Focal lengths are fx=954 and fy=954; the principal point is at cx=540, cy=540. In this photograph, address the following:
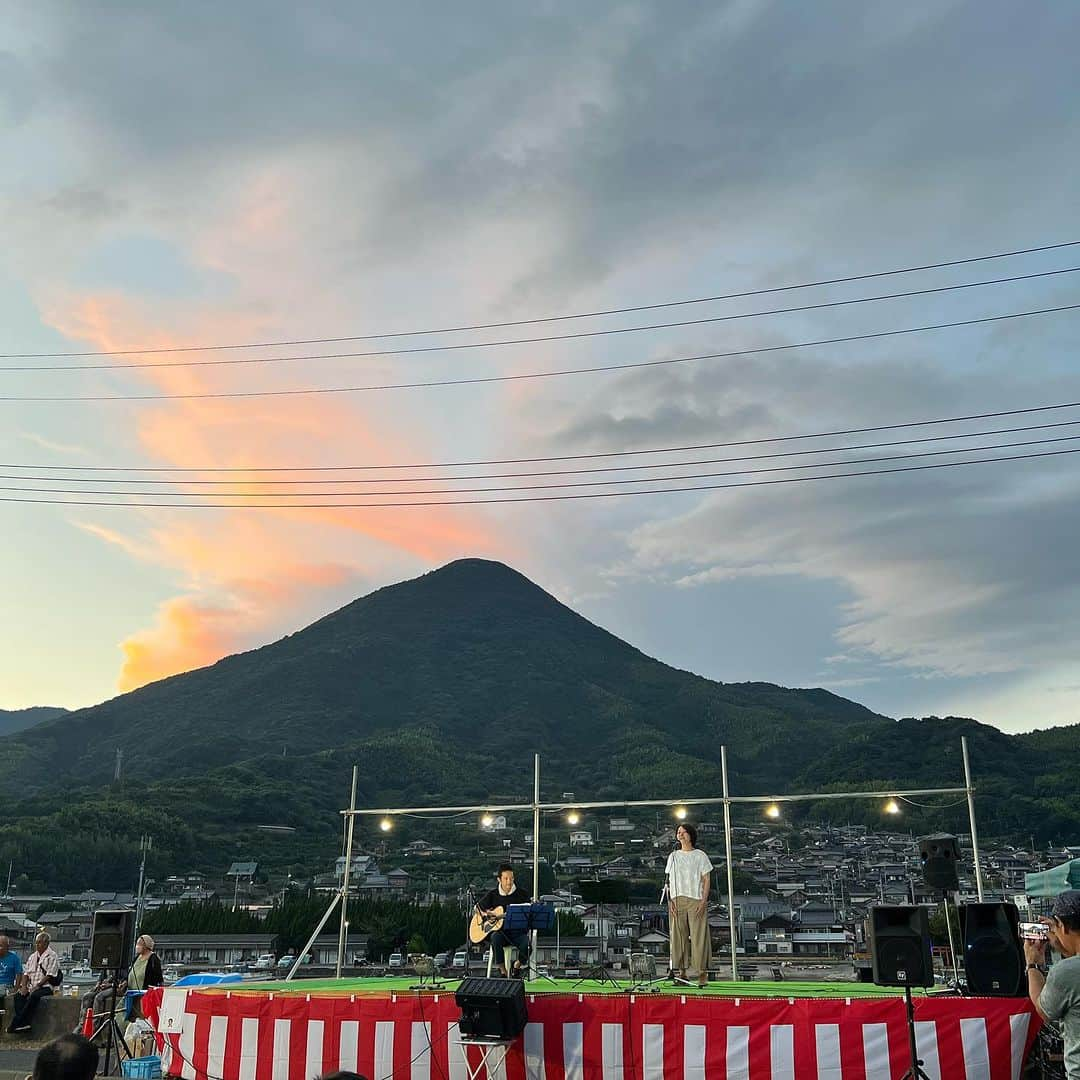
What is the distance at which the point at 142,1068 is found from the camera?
29.6 ft

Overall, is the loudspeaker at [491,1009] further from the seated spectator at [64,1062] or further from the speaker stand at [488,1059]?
the seated spectator at [64,1062]

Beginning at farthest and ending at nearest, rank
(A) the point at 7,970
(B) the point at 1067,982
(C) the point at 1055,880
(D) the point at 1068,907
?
(C) the point at 1055,880 < (A) the point at 7,970 < (D) the point at 1068,907 < (B) the point at 1067,982

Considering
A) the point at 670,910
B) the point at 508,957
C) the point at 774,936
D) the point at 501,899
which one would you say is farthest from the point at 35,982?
the point at 774,936

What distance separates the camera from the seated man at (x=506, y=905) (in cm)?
1026

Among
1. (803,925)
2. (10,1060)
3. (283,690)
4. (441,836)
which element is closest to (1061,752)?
(803,925)

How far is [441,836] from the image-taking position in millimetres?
111500

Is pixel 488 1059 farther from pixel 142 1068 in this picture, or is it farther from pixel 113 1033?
pixel 113 1033

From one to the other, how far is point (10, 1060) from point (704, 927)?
741 centimetres

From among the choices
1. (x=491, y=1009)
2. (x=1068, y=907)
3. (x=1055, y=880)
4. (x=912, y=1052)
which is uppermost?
(x=1068, y=907)

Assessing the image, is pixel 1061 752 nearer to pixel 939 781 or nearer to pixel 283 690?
pixel 939 781

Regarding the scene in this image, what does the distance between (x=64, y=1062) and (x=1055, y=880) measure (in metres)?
13.2

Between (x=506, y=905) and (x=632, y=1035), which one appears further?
(x=506, y=905)

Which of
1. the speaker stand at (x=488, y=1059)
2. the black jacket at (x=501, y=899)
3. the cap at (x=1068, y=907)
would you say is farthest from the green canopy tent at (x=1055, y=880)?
the cap at (x=1068, y=907)

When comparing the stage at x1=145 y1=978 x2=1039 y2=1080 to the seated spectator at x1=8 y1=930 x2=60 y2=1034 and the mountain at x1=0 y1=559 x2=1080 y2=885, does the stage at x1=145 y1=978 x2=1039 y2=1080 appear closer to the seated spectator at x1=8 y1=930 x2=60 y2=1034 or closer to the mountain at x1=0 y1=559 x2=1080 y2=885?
the seated spectator at x1=8 y1=930 x2=60 y2=1034
